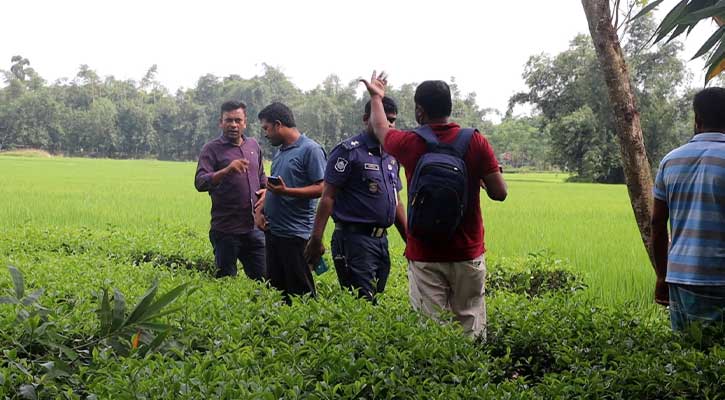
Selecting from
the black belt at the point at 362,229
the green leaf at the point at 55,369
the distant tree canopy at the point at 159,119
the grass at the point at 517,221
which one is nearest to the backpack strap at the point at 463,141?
the black belt at the point at 362,229

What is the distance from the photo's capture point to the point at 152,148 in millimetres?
75625

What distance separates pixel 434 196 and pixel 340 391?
1017 mm

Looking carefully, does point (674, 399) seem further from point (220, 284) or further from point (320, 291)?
point (320, 291)

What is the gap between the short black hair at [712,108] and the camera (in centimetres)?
304

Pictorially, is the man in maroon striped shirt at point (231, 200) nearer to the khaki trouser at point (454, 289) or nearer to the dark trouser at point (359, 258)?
the dark trouser at point (359, 258)

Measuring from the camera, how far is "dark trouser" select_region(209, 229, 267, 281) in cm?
577

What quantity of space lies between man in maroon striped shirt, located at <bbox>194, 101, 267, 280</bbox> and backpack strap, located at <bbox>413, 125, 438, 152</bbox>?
254 cm

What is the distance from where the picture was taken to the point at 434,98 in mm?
3410

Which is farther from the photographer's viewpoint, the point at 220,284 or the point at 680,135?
the point at 680,135

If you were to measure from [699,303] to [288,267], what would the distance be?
269 centimetres

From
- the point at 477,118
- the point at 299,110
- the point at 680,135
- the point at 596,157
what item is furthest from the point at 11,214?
the point at 477,118

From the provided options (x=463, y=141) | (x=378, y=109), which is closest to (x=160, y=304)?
(x=378, y=109)

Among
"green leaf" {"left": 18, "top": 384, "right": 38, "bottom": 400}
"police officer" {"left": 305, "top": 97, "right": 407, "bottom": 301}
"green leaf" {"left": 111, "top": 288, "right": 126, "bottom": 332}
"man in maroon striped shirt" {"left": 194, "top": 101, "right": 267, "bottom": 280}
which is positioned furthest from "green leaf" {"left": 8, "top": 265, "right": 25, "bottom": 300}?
"man in maroon striped shirt" {"left": 194, "top": 101, "right": 267, "bottom": 280}

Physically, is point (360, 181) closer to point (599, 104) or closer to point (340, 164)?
point (340, 164)
